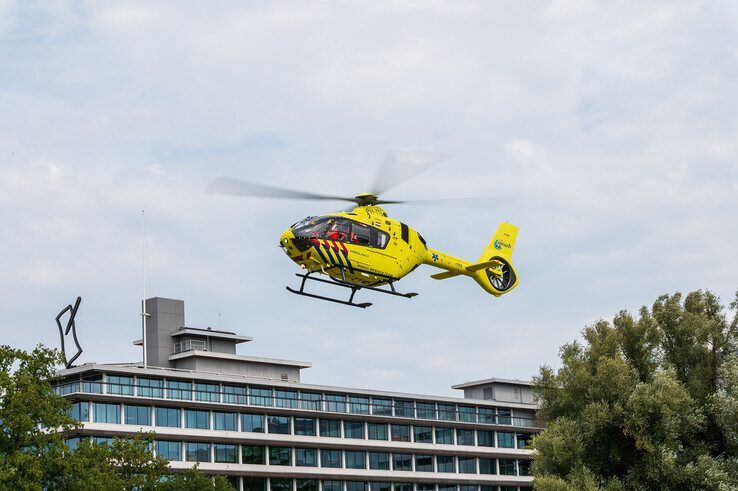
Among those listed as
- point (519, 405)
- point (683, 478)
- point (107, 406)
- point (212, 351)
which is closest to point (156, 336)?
point (212, 351)

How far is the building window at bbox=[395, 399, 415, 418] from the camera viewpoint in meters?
134

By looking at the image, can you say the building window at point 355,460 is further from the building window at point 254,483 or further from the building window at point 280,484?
the building window at point 254,483

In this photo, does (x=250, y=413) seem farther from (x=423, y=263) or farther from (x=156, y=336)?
(x=423, y=263)

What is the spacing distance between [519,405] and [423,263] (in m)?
86.0

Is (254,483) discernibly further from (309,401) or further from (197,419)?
(309,401)

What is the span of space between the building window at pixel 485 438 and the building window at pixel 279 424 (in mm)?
28685

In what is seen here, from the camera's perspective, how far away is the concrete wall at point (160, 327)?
121 meters

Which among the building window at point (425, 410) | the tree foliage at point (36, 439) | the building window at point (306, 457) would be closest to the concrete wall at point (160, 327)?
the building window at point (306, 457)

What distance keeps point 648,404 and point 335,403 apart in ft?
223

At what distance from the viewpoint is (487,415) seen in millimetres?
142625

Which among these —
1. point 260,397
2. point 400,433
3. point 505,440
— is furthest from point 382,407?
point 505,440

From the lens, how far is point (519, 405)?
14588cm

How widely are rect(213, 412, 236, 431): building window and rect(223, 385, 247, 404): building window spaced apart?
1.36 m

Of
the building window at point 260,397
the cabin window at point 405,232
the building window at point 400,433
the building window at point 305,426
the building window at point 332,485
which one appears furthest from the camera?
the building window at point 400,433
